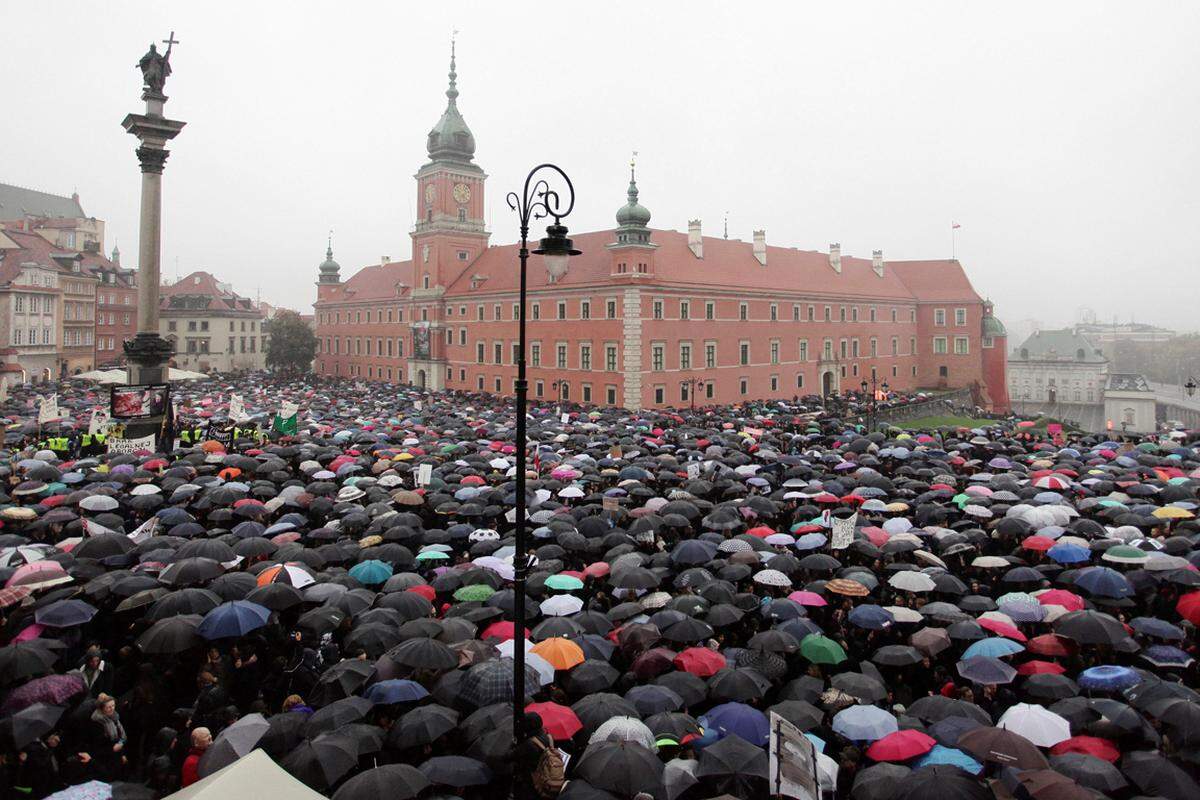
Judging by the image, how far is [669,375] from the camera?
47.0 m

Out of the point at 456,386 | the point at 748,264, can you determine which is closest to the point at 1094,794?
the point at 748,264

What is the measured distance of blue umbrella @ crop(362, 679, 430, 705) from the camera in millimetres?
8547

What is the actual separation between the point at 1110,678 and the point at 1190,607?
3.54 m

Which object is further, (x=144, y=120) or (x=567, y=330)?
(x=567, y=330)

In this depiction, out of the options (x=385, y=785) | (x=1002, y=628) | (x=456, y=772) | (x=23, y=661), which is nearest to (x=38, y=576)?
(x=23, y=661)

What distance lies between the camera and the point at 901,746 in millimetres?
7719

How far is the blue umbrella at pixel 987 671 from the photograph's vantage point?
925 cm

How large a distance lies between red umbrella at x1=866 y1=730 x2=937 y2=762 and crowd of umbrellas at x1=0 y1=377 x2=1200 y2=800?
0.04m

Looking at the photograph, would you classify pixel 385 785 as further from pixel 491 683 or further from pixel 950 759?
pixel 950 759

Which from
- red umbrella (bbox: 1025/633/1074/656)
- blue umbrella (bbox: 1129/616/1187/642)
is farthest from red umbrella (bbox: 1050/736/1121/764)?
blue umbrella (bbox: 1129/616/1187/642)

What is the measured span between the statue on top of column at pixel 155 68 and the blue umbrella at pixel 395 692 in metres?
26.5

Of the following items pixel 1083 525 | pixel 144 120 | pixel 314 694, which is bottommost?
pixel 314 694

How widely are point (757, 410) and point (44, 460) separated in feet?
102

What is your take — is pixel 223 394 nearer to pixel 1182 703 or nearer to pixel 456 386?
pixel 456 386
